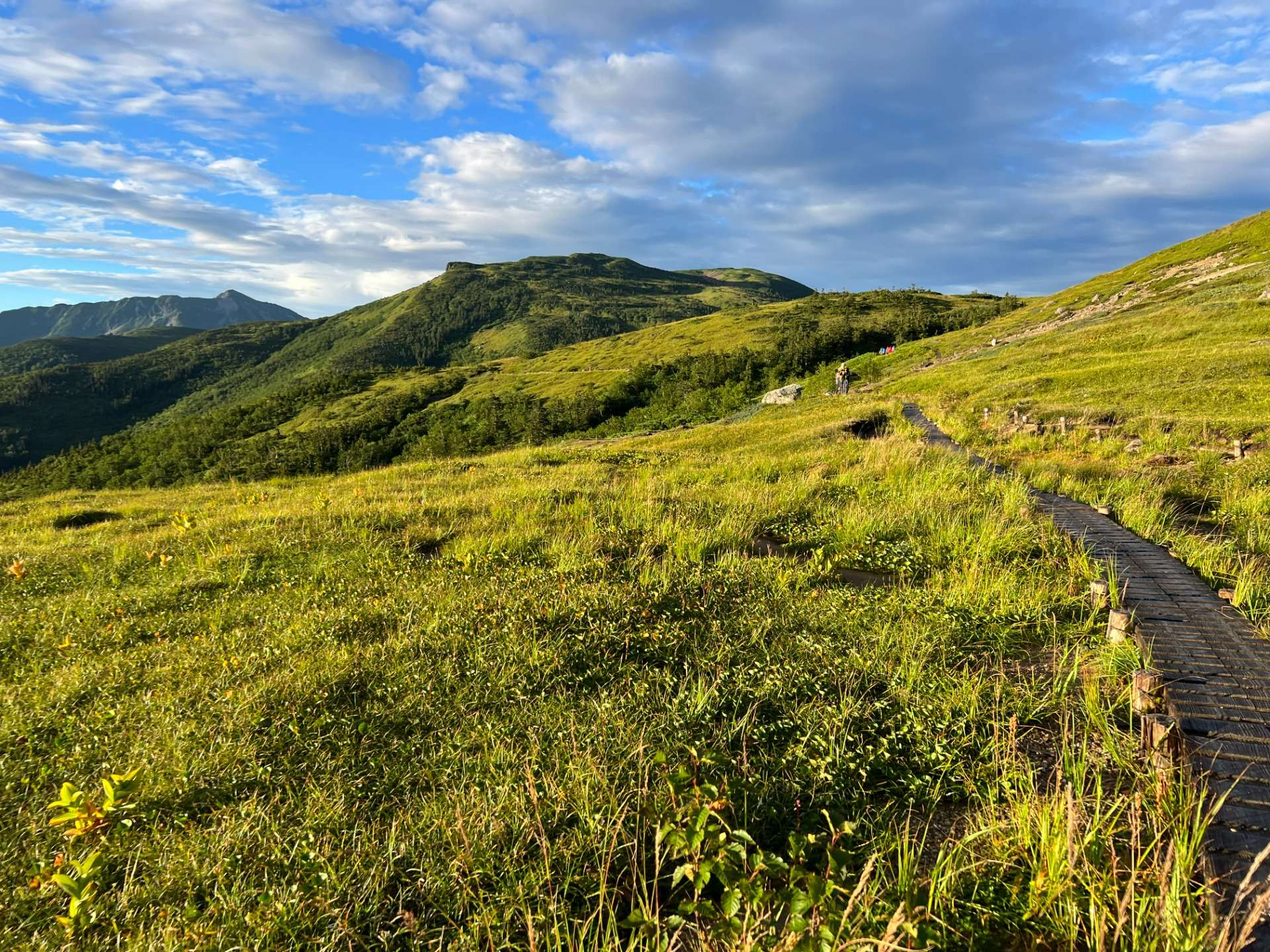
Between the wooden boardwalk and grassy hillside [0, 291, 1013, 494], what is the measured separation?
46.9m

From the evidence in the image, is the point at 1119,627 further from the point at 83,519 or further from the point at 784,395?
the point at 784,395

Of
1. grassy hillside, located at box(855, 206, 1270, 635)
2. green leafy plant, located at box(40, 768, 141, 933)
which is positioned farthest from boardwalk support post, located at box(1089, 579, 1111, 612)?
green leafy plant, located at box(40, 768, 141, 933)

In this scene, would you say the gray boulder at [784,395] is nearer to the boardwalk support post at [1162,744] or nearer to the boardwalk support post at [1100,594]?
the boardwalk support post at [1100,594]

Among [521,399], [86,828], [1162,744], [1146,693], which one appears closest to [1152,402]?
[1146,693]

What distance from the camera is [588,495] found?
11.6 metres

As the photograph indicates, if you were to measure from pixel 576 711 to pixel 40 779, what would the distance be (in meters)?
3.57

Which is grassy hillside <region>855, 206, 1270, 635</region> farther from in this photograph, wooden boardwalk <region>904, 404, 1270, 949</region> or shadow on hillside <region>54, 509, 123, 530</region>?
shadow on hillside <region>54, 509, 123, 530</region>

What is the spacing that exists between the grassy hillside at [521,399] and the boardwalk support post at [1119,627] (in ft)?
159

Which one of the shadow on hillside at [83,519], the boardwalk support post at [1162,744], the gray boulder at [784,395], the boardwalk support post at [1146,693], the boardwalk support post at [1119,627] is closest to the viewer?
the boardwalk support post at [1162,744]

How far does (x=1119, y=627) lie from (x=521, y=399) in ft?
379

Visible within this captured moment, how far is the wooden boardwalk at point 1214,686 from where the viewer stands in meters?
3.21

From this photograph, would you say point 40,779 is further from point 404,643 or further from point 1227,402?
point 1227,402

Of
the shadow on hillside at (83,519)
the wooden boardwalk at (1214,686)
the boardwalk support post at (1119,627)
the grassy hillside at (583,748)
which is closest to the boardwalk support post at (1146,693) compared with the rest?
the wooden boardwalk at (1214,686)

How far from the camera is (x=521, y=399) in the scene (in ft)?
381
